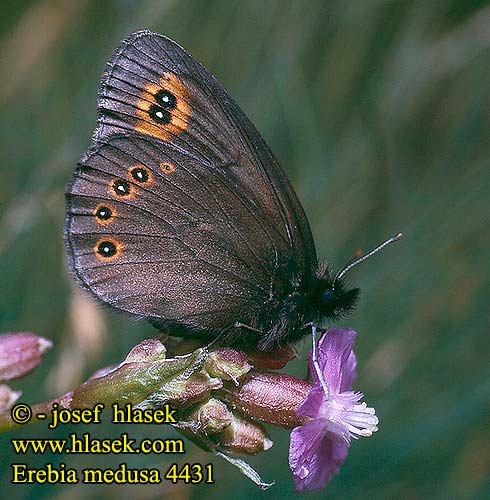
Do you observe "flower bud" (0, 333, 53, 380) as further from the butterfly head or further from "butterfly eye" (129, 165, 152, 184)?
the butterfly head

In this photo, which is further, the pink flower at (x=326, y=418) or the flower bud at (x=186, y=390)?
the pink flower at (x=326, y=418)

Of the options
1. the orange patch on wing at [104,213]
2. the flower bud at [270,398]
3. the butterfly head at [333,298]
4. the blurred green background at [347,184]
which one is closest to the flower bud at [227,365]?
the flower bud at [270,398]

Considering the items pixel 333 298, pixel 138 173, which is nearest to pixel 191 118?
pixel 138 173

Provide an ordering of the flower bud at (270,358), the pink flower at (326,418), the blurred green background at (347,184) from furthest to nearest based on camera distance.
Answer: the blurred green background at (347,184)
the flower bud at (270,358)
the pink flower at (326,418)

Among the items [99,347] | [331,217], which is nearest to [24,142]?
[99,347]

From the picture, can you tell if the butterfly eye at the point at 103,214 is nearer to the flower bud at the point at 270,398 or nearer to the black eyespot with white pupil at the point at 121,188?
the black eyespot with white pupil at the point at 121,188

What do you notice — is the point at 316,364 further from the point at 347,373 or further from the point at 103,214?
the point at 103,214

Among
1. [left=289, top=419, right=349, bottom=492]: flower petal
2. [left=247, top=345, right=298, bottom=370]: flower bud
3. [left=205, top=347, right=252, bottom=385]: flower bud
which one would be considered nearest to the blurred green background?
[left=289, top=419, right=349, bottom=492]: flower petal

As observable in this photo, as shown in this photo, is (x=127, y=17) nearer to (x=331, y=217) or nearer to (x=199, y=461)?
(x=331, y=217)
